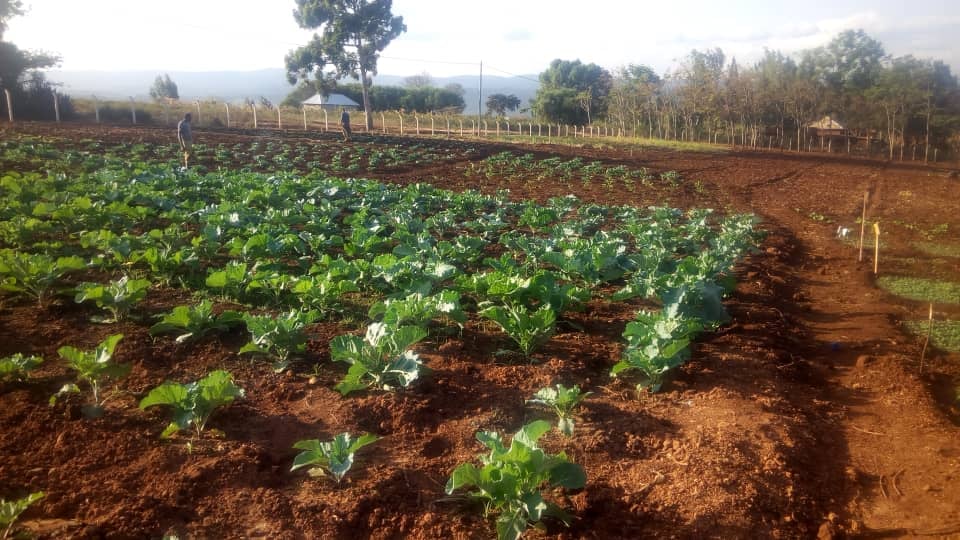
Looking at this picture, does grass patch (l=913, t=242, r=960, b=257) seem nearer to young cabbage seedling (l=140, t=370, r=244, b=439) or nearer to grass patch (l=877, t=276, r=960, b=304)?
grass patch (l=877, t=276, r=960, b=304)

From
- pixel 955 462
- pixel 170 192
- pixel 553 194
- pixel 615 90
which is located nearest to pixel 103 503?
pixel 955 462

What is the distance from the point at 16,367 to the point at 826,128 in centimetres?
4607

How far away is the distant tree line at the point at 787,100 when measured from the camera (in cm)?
3244

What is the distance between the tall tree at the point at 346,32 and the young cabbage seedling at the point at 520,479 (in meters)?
43.1

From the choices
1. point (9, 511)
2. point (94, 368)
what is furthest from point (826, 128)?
point (9, 511)

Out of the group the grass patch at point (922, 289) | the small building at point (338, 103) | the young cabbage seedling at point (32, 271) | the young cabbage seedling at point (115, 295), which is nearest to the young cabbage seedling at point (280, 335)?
the young cabbage seedling at point (115, 295)

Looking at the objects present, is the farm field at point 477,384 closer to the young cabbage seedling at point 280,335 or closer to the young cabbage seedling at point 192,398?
the young cabbage seedling at point 280,335

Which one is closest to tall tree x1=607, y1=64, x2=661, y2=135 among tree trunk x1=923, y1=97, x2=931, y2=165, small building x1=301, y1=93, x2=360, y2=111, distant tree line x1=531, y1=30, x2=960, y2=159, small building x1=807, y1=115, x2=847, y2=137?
distant tree line x1=531, y1=30, x2=960, y2=159

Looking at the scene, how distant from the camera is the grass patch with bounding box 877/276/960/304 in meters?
8.32

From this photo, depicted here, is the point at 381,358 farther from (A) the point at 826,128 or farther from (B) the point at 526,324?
(A) the point at 826,128

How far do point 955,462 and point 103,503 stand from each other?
5.31 metres

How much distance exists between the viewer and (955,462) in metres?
4.21

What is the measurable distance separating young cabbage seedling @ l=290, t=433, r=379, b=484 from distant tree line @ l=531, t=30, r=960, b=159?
32107 millimetres

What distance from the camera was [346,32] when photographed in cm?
4434
